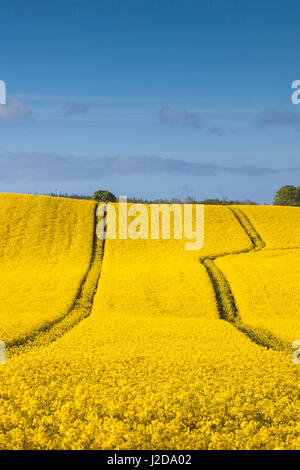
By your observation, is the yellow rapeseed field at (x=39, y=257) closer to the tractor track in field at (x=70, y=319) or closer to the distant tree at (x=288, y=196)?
the tractor track in field at (x=70, y=319)

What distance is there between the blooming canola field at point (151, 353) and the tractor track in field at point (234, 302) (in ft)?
0.57

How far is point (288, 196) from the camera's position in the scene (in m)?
118

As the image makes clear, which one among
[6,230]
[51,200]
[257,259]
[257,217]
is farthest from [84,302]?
[257,217]

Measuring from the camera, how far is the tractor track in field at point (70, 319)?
21.4 metres

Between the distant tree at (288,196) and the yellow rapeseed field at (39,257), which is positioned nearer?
the yellow rapeseed field at (39,257)

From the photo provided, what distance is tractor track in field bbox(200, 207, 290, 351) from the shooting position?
22791 mm

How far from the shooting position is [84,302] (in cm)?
3136

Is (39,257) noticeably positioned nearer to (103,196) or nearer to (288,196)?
(103,196)


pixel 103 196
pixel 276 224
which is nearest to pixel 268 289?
pixel 276 224

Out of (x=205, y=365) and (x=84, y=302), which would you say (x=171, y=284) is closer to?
(x=84, y=302)

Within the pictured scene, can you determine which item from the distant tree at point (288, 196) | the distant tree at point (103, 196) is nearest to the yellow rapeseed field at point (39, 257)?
the distant tree at point (103, 196)

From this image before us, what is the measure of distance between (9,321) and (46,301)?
5.83 meters

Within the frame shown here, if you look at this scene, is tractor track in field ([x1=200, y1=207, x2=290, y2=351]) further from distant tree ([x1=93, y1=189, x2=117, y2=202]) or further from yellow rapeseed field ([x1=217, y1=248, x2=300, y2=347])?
distant tree ([x1=93, y1=189, x2=117, y2=202])

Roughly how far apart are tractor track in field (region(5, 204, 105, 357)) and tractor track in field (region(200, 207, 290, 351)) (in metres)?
10.8
